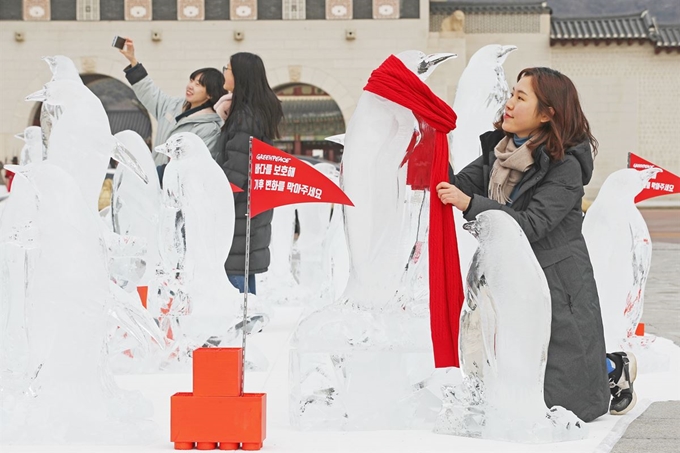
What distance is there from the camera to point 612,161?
1078 inches

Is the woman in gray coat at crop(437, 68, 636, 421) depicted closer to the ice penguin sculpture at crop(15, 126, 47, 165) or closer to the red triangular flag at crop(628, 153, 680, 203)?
the red triangular flag at crop(628, 153, 680, 203)

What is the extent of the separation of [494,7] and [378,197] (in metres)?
22.6

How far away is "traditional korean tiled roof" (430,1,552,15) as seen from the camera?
25781 millimetres

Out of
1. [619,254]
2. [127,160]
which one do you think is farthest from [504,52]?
[127,160]

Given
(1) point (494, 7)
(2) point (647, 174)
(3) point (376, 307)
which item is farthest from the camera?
(1) point (494, 7)

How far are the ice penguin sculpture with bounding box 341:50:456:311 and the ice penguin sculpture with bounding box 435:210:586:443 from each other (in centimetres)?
51

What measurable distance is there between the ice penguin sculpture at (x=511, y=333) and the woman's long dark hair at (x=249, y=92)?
103 inches

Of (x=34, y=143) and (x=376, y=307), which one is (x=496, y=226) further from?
(x=34, y=143)

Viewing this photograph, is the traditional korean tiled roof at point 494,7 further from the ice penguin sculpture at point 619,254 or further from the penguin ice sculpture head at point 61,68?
the ice penguin sculpture at point 619,254

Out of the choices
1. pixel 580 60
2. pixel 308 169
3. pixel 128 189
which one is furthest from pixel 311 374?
pixel 580 60

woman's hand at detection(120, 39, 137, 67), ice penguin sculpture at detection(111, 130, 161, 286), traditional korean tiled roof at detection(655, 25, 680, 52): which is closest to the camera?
ice penguin sculpture at detection(111, 130, 161, 286)

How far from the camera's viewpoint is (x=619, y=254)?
5469 mm

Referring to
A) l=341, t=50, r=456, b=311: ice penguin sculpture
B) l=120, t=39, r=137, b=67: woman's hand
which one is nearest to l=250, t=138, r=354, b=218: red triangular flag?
l=341, t=50, r=456, b=311: ice penguin sculpture

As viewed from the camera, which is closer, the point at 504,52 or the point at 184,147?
the point at 184,147
